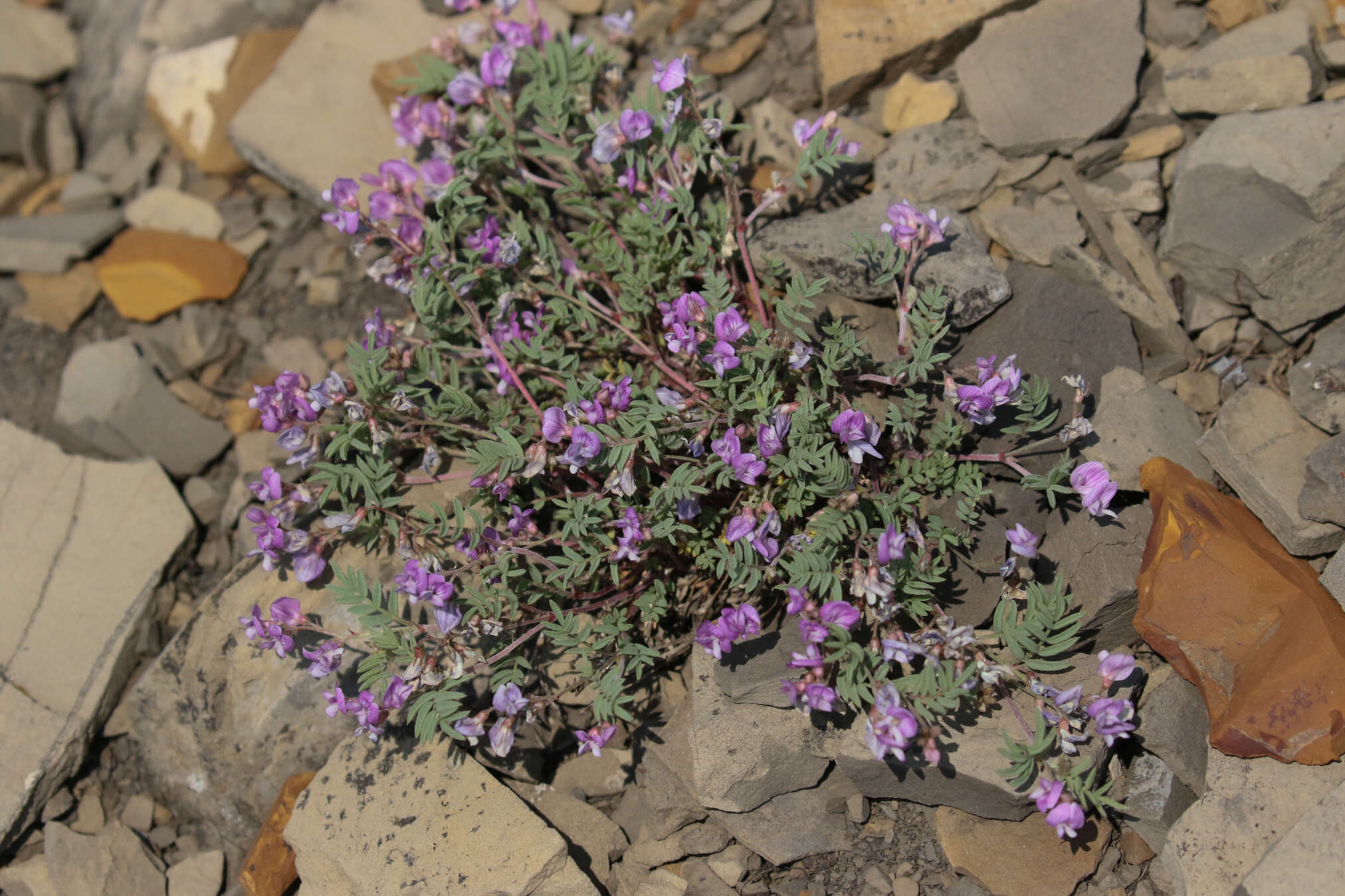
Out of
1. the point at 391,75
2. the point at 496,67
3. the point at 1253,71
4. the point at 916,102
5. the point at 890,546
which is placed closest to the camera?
the point at 890,546

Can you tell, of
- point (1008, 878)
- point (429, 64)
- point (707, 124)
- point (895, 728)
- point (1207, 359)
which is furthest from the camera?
point (429, 64)

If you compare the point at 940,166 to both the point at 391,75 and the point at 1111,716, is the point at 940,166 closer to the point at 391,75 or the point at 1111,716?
the point at 1111,716

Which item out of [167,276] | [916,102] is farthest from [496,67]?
[167,276]

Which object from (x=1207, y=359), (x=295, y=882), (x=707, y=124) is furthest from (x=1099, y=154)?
(x=295, y=882)

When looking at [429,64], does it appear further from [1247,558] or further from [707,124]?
[1247,558]

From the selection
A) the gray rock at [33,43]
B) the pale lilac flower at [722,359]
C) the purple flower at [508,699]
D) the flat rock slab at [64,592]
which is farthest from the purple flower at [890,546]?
the gray rock at [33,43]

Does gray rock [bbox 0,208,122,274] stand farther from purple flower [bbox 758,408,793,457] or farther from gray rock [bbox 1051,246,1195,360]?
gray rock [bbox 1051,246,1195,360]
